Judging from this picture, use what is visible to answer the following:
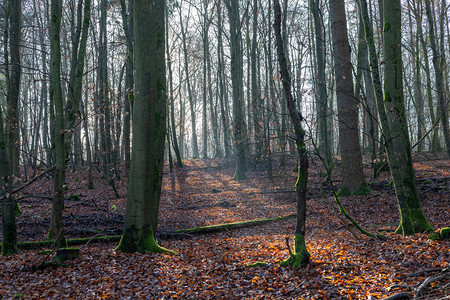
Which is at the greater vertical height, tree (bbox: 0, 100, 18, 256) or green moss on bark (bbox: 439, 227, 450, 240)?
tree (bbox: 0, 100, 18, 256)

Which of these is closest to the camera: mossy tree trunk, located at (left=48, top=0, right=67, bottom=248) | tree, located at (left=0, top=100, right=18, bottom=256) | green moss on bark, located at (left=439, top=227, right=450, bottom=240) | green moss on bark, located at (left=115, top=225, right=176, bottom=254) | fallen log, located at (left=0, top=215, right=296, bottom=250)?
green moss on bark, located at (left=439, top=227, right=450, bottom=240)

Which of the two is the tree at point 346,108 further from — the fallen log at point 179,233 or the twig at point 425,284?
the twig at point 425,284

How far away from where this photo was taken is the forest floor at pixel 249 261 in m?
4.88

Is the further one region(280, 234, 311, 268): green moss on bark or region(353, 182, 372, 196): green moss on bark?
region(353, 182, 372, 196): green moss on bark

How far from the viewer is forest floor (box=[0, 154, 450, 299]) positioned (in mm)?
4883

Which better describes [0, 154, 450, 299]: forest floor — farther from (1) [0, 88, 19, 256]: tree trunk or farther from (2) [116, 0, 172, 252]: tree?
(2) [116, 0, 172, 252]: tree

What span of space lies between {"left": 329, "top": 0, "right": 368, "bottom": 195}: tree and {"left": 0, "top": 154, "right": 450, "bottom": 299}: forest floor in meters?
0.71

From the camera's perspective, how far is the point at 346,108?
11.8m

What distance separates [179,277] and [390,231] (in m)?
4.93

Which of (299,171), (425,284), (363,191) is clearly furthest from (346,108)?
(425,284)

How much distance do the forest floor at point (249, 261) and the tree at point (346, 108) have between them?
Result: 713 millimetres

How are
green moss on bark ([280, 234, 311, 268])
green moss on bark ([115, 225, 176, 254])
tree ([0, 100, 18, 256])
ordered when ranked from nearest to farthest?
green moss on bark ([280, 234, 311, 268]) < tree ([0, 100, 18, 256]) < green moss on bark ([115, 225, 176, 254])

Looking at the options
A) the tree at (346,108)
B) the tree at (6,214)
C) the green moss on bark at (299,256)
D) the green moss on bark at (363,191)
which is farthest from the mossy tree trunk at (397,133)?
the tree at (6,214)

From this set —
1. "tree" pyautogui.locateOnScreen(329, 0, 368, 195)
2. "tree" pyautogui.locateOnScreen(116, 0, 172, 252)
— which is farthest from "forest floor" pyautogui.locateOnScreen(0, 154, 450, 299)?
"tree" pyautogui.locateOnScreen(329, 0, 368, 195)
